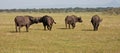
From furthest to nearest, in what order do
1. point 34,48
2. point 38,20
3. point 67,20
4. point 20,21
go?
point 67,20
point 38,20
point 20,21
point 34,48

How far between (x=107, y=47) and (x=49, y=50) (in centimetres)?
397

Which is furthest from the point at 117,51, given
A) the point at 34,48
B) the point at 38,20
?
the point at 38,20

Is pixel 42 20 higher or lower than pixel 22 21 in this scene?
lower

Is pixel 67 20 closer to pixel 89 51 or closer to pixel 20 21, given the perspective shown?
pixel 20 21

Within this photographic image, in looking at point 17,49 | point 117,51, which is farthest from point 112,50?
point 17,49

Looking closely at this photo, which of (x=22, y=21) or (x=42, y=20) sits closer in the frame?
(x=22, y=21)

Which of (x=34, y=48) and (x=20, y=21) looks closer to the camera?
(x=34, y=48)

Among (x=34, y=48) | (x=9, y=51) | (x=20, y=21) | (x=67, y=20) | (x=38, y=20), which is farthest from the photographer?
(x=67, y=20)

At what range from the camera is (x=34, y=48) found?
796 inches

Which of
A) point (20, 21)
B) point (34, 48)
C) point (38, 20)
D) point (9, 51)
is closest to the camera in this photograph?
point (9, 51)

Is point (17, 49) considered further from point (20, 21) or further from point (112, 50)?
point (20, 21)

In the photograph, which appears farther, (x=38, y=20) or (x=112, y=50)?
(x=38, y=20)

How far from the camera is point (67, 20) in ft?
129

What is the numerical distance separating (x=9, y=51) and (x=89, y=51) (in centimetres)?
469
